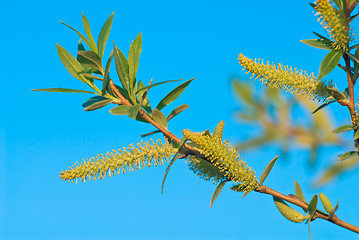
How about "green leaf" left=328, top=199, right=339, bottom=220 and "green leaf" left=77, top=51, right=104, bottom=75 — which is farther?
"green leaf" left=328, top=199, right=339, bottom=220

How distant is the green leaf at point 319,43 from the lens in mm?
1257

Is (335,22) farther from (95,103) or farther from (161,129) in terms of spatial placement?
(95,103)

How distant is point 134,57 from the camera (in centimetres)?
131

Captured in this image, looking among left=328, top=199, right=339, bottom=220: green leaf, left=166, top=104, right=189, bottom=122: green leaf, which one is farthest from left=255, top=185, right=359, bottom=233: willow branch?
left=166, top=104, right=189, bottom=122: green leaf

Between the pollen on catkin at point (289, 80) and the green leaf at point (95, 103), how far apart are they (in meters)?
0.44

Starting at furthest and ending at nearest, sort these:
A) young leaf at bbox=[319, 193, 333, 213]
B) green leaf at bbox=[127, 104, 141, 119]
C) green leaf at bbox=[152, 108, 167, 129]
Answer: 1. young leaf at bbox=[319, 193, 333, 213]
2. green leaf at bbox=[152, 108, 167, 129]
3. green leaf at bbox=[127, 104, 141, 119]

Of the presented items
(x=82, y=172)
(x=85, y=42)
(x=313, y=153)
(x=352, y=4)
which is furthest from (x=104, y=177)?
(x=313, y=153)

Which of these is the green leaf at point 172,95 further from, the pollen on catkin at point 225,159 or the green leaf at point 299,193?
the green leaf at point 299,193

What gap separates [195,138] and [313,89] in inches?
16.6

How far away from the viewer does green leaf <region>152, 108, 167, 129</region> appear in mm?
1244

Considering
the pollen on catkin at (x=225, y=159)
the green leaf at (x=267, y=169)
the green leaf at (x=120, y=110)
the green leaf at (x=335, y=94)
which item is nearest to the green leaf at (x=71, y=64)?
the green leaf at (x=120, y=110)

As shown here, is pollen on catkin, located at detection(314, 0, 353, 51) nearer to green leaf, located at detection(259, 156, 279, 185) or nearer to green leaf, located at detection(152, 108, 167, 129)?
green leaf, located at detection(259, 156, 279, 185)

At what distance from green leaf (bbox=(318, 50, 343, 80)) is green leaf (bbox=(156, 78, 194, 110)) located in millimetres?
396

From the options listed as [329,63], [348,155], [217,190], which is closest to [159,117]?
[217,190]
